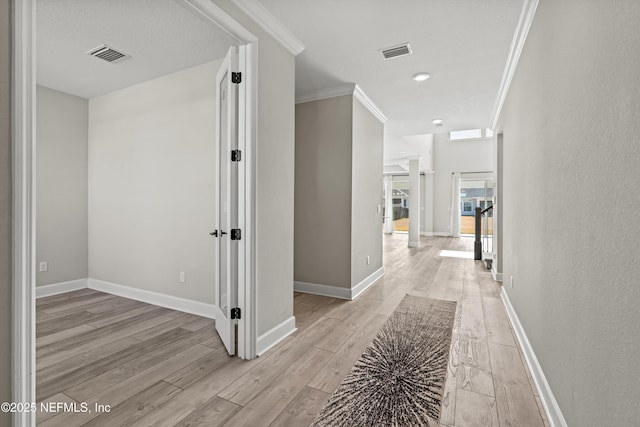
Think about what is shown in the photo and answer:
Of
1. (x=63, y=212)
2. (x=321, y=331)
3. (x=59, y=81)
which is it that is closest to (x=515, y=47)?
(x=321, y=331)

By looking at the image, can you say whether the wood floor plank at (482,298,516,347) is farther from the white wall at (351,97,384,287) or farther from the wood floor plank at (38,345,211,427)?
the wood floor plank at (38,345,211,427)

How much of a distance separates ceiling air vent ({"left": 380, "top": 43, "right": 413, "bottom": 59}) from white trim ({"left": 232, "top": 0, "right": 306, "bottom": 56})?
0.76 metres

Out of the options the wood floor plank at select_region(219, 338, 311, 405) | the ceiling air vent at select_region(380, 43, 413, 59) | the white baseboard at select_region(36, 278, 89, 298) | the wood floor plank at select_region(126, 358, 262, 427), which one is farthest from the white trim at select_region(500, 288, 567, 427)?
the white baseboard at select_region(36, 278, 89, 298)

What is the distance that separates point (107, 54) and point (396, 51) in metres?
2.76

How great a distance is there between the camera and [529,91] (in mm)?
2307

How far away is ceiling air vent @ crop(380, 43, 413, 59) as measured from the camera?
275 cm

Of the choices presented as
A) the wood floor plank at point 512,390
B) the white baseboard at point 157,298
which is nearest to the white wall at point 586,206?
the wood floor plank at point 512,390

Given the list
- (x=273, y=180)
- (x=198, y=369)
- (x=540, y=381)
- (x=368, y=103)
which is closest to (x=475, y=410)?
(x=540, y=381)

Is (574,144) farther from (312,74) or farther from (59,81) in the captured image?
(59,81)

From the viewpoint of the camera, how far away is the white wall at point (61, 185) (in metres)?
3.81

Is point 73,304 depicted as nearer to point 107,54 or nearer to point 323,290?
point 107,54

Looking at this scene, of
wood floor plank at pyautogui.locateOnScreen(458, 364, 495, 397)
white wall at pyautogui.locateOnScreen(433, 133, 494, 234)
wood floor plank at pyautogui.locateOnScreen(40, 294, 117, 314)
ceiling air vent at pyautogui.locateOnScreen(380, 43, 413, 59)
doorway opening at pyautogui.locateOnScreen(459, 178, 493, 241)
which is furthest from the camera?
doorway opening at pyautogui.locateOnScreen(459, 178, 493, 241)

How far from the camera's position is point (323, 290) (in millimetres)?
3936

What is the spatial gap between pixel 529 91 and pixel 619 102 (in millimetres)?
1532
